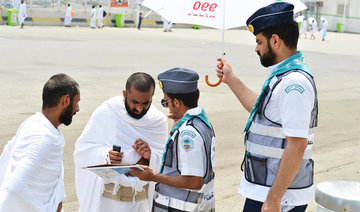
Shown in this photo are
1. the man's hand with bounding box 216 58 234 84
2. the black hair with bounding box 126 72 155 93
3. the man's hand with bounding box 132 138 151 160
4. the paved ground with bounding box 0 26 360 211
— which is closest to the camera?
the man's hand with bounding box 216 58 234 84

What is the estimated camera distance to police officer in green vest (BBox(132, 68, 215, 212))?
12.8 ft

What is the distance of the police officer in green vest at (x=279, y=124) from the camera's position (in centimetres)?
354

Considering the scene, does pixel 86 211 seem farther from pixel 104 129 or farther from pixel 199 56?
pixel 199 56

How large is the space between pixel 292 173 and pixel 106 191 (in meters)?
1.84

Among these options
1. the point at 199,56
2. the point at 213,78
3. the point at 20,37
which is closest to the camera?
the point at 213,78

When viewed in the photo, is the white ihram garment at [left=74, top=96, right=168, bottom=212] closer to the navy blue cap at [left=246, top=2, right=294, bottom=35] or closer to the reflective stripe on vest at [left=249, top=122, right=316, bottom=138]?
the reflective stripe on vest at [left=249, top=122, right=316, bottom=138]

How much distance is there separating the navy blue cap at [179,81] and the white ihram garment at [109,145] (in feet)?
2.80

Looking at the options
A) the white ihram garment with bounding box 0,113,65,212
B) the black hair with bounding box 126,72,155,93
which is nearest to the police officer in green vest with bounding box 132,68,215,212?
the black hair with bounding box 126,72,155,93

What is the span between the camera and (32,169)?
11.4ft

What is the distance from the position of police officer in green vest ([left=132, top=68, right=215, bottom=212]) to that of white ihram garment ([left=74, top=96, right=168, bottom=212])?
728 mm

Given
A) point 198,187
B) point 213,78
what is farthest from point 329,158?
point 213,78

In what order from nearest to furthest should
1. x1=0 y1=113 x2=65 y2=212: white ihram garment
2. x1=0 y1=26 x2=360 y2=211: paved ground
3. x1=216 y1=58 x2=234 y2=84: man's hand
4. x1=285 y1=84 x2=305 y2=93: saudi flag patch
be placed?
x1=0 y1=113 x2=65 y2=212: white ihram garment → x1=285 y1=84 x2=305 y2=93: saudi flag patch → x1=216 y1=58 x2=234 y2=84: man's hand → x1=0 y1=26 x2=360 y2=211: paved ground

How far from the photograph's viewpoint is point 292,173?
11.6 ft

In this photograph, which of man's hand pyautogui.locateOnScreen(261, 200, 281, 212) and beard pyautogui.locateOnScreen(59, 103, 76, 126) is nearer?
man's hand pyautogui.locateOnScreen(261, 200, 281, 212)
